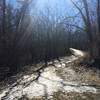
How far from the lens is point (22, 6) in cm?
2520

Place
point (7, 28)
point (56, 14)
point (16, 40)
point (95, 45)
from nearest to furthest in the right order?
1. point (95, 45)
2. point (16, 40)
3. point (7, 28)
4. point (56, 14)

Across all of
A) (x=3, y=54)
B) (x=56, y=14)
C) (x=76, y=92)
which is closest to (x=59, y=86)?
(x=76, y=92)

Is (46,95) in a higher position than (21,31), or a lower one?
lower

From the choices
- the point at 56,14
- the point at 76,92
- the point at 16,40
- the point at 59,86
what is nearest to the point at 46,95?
the point at 76,92

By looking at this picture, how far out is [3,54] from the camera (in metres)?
24.8

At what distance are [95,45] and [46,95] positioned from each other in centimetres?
1557

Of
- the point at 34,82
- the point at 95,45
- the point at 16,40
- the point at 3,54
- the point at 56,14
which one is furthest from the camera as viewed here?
the point at 56,14

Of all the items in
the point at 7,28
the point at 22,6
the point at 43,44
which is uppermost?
the point at 22,6

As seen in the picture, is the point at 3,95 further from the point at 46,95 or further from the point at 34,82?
the point at 34,82

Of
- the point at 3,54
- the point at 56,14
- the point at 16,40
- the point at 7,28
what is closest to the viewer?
the point at 3,54

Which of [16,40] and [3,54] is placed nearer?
[3,54]

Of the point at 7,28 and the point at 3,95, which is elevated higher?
the point at 7,28

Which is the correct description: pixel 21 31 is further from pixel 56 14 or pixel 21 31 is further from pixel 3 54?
pixel 56 14

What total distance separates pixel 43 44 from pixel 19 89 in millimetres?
37772
